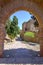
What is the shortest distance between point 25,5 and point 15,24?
1405cm

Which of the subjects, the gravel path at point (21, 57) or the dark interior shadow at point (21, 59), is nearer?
the dark interior shadow at point (21, 59)

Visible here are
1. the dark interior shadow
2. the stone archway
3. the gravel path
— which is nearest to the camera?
the dark interior shadow

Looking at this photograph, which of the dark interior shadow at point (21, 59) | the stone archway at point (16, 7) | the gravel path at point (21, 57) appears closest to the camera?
the dark interior shadow at point (21, 59)

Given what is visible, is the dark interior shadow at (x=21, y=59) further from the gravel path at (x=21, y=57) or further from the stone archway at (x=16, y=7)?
the stone archway at (x=16, y=7)

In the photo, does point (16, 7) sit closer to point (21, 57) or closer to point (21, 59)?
point (21, 57)

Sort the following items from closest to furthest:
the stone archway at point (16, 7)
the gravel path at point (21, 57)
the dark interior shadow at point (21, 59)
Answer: the dark interior shadow at point (21, 59), the gravel path at point (21, 57), the stone archway at point (16, 7)

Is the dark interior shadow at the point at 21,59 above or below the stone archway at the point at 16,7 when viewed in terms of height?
below

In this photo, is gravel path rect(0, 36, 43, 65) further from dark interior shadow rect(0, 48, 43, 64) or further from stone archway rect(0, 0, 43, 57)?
stone archway rect(0, 0, 43, 57)

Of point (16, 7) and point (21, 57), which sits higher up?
point (16, 7)

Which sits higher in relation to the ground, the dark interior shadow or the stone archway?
the stone archway

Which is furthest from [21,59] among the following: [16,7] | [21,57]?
[16,7]

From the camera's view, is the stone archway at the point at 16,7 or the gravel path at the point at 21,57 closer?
the gravel path at the point at 21,57

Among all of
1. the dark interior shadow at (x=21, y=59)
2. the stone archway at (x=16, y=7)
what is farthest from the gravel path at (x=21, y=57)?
the stone archway at (x=16, y=7)

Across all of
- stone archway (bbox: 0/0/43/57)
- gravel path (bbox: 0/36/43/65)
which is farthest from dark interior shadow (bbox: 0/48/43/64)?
stone archway (bbox: 0/0/43/57)
